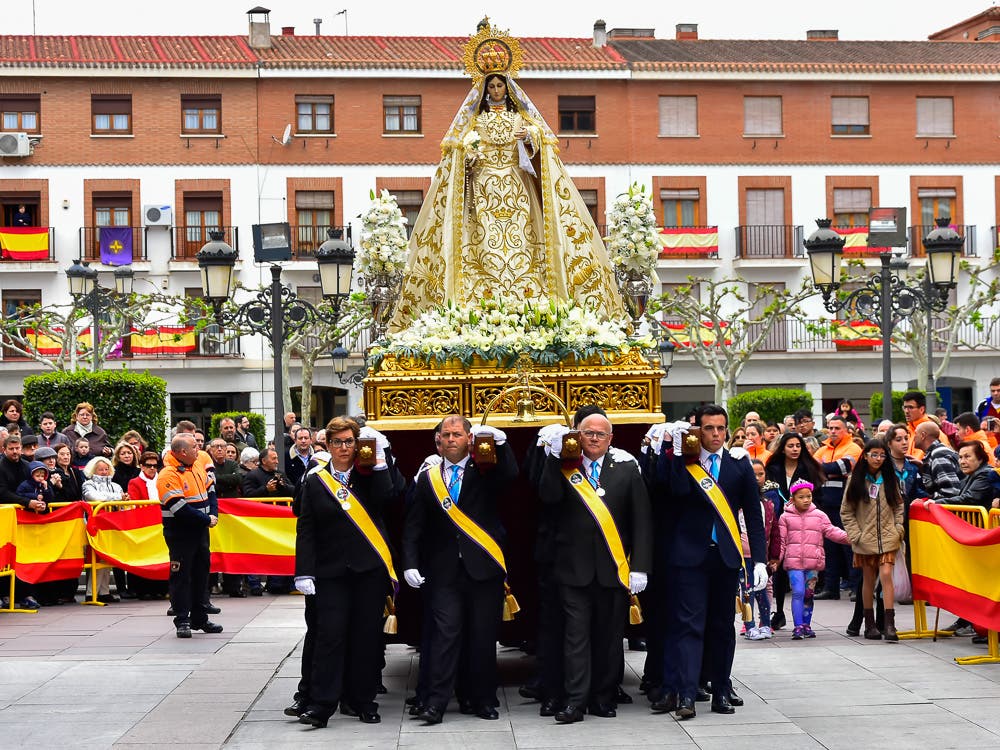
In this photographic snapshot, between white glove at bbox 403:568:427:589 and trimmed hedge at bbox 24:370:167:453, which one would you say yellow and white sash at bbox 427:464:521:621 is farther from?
trimmed hedge at bbox 24:370:167:453

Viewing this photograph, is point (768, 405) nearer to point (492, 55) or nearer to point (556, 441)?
point (492, 55)

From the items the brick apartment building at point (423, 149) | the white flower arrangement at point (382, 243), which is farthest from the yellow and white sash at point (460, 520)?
the brick apartment building at point (423, 149)

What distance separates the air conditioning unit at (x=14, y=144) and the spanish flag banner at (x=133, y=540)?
27.4 m

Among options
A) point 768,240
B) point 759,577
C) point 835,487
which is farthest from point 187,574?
point 768,240

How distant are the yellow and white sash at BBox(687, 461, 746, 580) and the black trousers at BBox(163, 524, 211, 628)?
5235mm

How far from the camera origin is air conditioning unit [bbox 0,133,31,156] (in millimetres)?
39906

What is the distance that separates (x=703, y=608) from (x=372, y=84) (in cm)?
3460

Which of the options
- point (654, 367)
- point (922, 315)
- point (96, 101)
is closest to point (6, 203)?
point (96, 101)

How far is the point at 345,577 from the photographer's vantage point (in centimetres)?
854

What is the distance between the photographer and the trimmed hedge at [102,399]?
738 inches

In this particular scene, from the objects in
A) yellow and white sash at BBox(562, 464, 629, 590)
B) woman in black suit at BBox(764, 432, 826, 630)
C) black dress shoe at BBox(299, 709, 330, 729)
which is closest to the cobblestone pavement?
black dress shoe at BBox(299, 709, 330, 729)

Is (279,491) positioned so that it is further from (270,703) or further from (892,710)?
(892,710)

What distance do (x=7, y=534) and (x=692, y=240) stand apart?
3034cm

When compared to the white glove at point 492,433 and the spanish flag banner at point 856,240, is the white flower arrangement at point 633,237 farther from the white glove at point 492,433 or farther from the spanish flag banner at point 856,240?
the spanish flag banner at point 856,240
